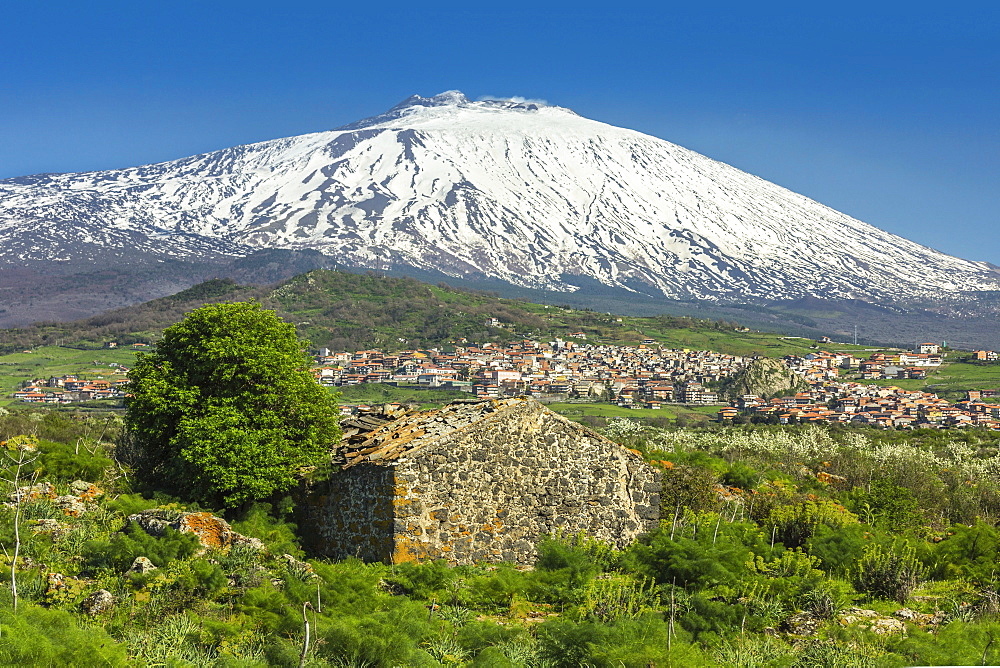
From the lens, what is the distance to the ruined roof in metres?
17.2

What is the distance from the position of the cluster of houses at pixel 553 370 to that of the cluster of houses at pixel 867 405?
9599 millimetres

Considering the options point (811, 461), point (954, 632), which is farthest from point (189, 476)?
point (811, 461)

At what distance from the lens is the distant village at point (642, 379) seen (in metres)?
80.0

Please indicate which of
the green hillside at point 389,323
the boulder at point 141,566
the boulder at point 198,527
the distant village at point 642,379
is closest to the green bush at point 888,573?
the boulder at point 198,527

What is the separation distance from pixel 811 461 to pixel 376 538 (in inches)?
709

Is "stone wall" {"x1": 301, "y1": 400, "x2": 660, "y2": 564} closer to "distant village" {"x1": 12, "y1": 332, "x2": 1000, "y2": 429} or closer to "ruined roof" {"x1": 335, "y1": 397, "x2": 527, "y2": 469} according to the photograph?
"ruined roof" {"x1": 335, "y1": 397, "x2": 527, "y2": 469}

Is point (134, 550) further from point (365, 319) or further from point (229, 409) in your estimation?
point (365, 319)

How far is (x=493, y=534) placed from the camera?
55.9 ft

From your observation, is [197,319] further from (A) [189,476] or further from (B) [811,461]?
(B) [811,461]

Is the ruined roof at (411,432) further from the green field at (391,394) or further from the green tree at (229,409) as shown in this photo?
the green field at (391,394)

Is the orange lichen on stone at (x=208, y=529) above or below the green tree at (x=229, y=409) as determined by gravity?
below

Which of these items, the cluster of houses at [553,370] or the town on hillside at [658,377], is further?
the cluster of houses at [553,370]

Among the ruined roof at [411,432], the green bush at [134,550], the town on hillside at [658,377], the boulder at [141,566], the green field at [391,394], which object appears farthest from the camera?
the green field at [391,394]

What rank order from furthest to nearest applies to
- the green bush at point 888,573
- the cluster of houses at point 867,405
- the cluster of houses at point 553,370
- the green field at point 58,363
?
the green field at point 58,363
the cluster of houses at point 553,370
the cluster of houses at point 867,405
the green bush at point 888,573
